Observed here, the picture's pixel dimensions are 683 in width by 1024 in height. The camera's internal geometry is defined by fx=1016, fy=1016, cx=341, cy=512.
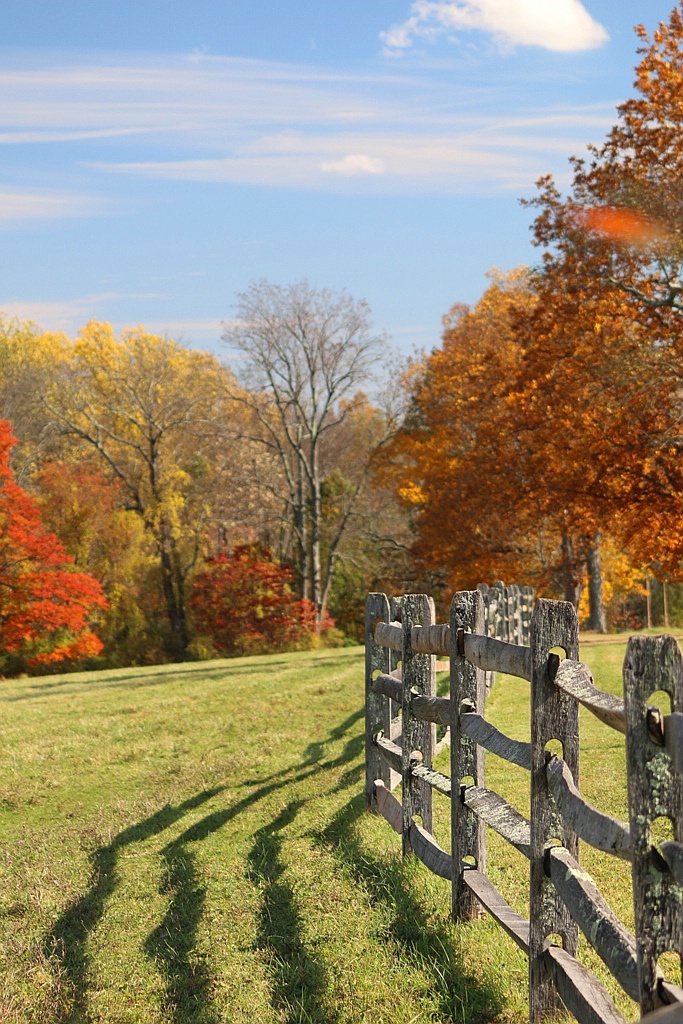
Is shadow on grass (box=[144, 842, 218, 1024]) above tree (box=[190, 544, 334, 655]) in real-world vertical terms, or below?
below

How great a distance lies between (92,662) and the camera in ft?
137

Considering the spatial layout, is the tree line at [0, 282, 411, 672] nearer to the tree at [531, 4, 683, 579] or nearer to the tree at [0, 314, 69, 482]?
the tree at [0, 314, 69, 482]

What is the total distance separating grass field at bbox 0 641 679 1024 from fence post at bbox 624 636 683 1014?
156 centimetres

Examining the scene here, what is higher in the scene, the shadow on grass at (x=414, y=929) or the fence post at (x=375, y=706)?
the fence post at (x=375, y=706)

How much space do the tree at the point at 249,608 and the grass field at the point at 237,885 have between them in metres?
25.7

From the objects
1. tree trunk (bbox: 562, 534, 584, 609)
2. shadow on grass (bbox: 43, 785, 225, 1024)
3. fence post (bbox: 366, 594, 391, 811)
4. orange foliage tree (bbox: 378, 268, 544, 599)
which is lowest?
shadow on grass (bbox: 43, 785, 225, 1024)

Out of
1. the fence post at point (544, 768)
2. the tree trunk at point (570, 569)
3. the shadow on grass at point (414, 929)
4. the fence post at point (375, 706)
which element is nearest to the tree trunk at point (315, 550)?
the tree trunk at point (570, 569)

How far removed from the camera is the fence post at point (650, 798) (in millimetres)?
3373

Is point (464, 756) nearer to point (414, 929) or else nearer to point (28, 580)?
point (414, 929)

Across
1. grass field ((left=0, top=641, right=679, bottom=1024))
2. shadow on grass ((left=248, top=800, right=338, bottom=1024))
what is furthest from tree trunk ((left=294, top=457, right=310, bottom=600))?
shadow on grass ((left=248, top=800, right=338, bottom=1024))

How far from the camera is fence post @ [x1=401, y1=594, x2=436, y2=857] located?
7.41m

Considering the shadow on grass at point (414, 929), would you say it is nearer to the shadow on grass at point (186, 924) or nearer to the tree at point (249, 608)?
the shadow on grass at point (186, 924)

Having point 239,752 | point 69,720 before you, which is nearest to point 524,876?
point 239,752

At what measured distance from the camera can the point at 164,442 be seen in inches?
1973
